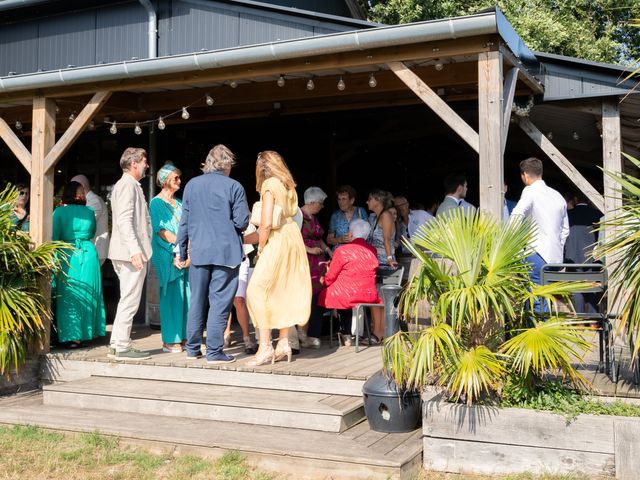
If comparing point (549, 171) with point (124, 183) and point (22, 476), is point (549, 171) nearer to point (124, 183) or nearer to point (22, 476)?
point (124, 183)

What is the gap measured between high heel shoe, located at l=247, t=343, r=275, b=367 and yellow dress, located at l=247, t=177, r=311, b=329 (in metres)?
0.19

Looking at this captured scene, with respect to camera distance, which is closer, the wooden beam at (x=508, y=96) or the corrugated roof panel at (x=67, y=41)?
the wooden beam at (x=508, y=96)

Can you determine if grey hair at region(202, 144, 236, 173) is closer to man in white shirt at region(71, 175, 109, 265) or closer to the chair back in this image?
Result: man in white shirt at region(71, 175, 109, 265)

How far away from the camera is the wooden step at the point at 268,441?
Result: 3932 mm

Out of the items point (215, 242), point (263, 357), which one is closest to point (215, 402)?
point (263, 357)

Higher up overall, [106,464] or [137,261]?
[137,261]

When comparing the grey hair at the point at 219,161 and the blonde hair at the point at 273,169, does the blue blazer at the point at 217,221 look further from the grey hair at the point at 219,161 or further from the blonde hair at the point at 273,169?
the blonde hair at the point at 273,169

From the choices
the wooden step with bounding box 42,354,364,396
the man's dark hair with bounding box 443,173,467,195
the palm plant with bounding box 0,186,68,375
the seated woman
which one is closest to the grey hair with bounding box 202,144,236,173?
the seated woman

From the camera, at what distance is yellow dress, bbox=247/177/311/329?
17.6 feet

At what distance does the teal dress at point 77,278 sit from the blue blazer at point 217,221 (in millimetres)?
1825

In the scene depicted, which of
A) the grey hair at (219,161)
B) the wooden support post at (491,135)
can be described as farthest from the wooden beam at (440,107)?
the grey hair at (219,161)

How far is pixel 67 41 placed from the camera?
10.1 m

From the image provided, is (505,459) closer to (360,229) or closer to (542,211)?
(542,211)

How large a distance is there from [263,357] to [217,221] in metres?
1.12
